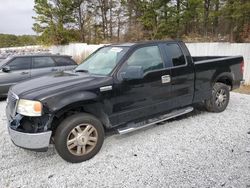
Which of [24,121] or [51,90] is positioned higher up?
[51,90]

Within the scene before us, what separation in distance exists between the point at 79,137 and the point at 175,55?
248cm

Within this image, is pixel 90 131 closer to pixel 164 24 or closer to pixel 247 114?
pixel 247 114

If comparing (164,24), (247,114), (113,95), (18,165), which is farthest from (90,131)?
(164,24)

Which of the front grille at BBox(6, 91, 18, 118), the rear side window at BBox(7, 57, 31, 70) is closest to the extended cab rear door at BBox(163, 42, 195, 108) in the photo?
the front grille at BBox(6, 91, 18, 118)

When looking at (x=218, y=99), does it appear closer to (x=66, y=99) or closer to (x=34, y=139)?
(x=66, y=99)

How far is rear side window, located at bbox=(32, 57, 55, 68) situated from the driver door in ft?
17.4

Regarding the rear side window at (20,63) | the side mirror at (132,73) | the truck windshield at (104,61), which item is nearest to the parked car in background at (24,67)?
the rear side window at (20,63)

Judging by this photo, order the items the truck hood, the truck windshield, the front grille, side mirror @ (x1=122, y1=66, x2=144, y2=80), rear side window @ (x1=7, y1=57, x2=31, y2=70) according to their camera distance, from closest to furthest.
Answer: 1. the truck hood
2. the front grille
3. side mirror @ (x1=122, y1=66, x2=144, y2=80)
4. the truck windshield
5. rear side window @ (x1=7, y1=57, x2=31, y2=70)

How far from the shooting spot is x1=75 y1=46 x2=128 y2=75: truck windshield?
12.8ft

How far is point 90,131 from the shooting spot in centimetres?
346

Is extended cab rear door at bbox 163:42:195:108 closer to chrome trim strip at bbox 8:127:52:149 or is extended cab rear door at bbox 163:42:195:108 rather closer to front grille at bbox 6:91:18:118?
chrome trim strip at bbox 8:127:52:149

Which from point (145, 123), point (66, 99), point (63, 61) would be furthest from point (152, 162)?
point (63, 61)

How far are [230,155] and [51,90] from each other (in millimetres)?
2840

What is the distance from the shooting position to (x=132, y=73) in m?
3.67
